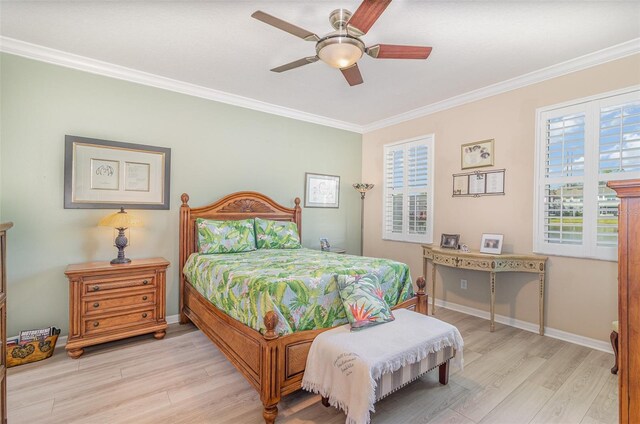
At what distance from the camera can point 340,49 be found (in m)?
2.10

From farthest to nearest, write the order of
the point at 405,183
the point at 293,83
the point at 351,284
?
1. the point at 405,183
2. the point at 293,83
3. the point at 351,284

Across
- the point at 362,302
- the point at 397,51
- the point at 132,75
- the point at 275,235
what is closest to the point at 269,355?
the point at 362,302

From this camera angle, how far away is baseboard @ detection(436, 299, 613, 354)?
295 centimetres

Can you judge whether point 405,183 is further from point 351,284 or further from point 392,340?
point 392,340

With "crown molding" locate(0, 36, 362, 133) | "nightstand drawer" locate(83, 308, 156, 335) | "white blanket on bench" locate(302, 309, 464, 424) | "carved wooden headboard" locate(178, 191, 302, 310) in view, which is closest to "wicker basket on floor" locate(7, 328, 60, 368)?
"nightstand drawer" locate(83, 308, 156, 335)

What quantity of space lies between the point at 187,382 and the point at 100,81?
10.2 feet

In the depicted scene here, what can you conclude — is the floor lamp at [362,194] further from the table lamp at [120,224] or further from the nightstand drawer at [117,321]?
the nightstand drawer at [117,321]

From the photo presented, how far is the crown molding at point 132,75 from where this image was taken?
2.82 metres

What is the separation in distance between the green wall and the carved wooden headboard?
0.38 feet

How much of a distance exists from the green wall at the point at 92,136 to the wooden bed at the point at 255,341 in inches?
6.9

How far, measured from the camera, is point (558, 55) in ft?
9.65

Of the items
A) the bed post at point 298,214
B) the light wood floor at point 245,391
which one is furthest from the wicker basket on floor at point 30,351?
the bed post at point 298,214

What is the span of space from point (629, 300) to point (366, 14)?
189 centimetres

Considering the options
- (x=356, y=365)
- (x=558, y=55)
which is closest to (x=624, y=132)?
(x=558, y=55)
